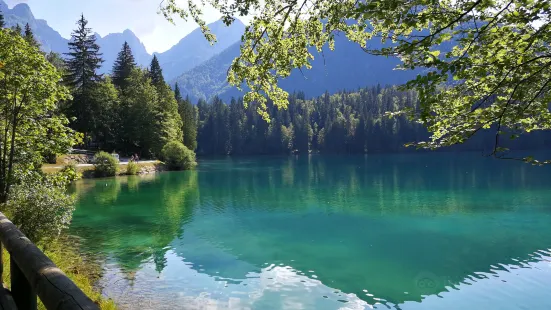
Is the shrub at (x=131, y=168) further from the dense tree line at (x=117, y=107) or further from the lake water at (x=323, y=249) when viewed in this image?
the lake water at (x=323, y=249)

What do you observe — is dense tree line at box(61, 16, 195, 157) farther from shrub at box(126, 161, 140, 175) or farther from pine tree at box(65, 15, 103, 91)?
shrub at box(126, 161, 140, 175)

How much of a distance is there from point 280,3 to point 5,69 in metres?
11.6

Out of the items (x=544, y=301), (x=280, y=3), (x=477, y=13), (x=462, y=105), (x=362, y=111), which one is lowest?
(x=544, y=301)

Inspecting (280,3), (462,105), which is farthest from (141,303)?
(462,105)

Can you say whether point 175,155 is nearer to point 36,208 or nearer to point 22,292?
point 36,208

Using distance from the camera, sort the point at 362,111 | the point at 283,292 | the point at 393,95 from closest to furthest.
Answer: the point at 283,292 < the point at 362,111 < the point at 393,95

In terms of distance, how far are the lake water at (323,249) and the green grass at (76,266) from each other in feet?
1.82

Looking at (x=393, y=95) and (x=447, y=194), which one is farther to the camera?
(x=393, y=95)

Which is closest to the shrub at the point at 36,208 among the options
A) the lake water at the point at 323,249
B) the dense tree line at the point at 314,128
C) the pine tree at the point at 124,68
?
the lake water at the point at 323,249

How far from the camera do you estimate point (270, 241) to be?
72.8 feet

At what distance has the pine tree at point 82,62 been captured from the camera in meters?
64.8

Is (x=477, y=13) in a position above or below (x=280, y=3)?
below

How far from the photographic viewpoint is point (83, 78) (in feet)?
213

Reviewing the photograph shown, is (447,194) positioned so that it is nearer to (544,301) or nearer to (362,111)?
(544,301)
